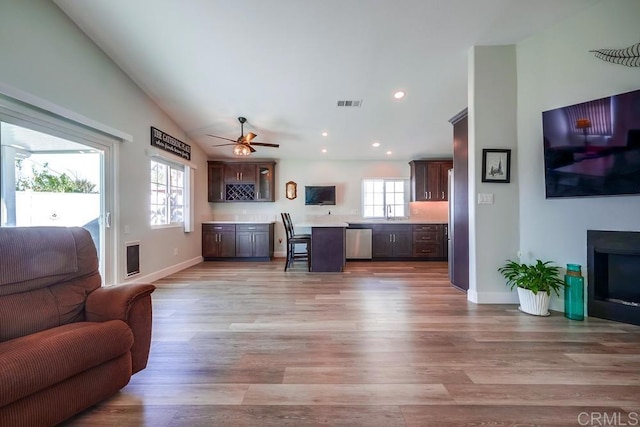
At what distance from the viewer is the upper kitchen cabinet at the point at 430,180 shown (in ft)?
20.7

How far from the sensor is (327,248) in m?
4.94

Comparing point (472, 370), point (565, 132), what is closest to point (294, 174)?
point (565, 132)

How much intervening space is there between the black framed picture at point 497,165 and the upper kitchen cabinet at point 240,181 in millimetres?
4654

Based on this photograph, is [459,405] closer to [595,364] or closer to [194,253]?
[595,364]

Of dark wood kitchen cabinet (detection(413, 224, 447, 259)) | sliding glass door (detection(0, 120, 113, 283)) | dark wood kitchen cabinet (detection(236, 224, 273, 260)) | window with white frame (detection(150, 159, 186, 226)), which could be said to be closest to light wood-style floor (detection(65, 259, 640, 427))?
sliding glass door (detection(0, 120, 113, 283))

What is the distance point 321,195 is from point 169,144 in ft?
11.3

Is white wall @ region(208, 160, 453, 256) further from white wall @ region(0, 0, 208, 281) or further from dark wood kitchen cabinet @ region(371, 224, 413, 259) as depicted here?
white wall @ region(0, 0, 208, 281)

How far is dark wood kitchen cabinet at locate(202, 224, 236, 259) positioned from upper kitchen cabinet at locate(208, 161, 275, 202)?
2.80 feet

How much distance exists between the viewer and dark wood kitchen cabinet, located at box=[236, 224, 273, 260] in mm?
6105

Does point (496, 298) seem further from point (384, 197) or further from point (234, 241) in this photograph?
point (234, 241)

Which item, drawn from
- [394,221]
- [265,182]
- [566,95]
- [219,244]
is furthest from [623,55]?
[219,244]

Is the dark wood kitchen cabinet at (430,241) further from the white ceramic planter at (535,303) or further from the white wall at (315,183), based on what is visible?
the white ceramic planter at (535,303)

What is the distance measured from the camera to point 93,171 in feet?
10.9

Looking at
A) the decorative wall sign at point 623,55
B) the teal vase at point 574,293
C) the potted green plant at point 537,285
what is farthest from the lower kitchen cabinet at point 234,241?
the decorative wall sign at point 623,55
